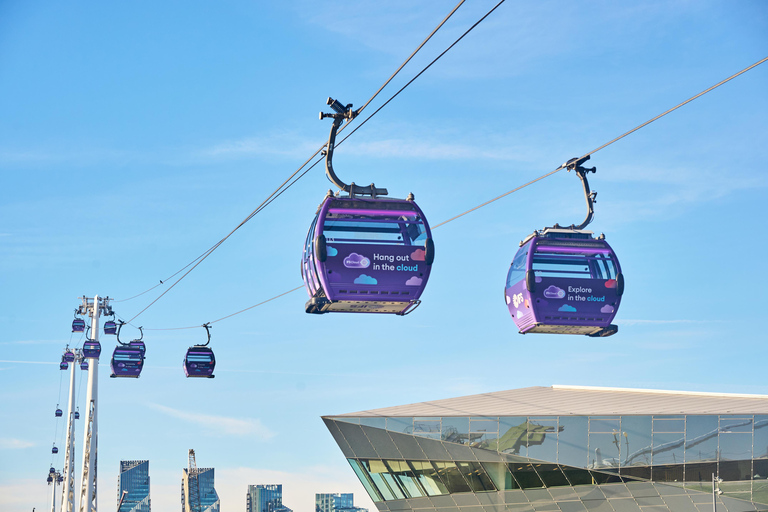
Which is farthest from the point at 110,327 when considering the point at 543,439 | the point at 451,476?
the point at 543,439

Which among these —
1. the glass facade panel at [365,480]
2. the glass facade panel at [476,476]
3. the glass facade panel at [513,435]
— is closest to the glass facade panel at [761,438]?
the glass facade panel at [513,435]

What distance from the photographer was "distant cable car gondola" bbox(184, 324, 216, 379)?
125 feet

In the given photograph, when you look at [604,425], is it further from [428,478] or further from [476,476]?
[428,478]

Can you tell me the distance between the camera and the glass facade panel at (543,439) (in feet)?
189

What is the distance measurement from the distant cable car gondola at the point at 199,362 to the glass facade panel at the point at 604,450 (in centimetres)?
2752

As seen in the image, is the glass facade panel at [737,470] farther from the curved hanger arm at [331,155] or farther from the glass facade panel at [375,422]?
the curved hanger arm at [331,155]

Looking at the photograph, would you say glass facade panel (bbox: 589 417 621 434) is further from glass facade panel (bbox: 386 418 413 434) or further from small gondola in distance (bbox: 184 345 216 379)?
small gondola in distance (bbox: 184 345 216 379)

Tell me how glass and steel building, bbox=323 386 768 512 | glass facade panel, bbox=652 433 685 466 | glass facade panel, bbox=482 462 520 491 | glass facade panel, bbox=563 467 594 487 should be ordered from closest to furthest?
glass and steel building, bbox=323 386 768 512
glass facade panel, bbox=652 433 685 466
glass facade panel, bbox=563 467 594 487
glass facade panel, bbox=482 462 520 491

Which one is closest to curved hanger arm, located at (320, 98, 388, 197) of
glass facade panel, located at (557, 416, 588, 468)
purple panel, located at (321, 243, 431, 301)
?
purple panel, located at (321, 243, 431, 301)

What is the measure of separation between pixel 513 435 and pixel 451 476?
4.84m

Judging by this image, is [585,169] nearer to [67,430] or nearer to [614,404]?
[614,404]

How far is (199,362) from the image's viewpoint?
38219mm

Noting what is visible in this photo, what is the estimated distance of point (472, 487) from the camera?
59.8m

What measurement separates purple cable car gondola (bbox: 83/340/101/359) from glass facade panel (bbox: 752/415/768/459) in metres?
38.2
